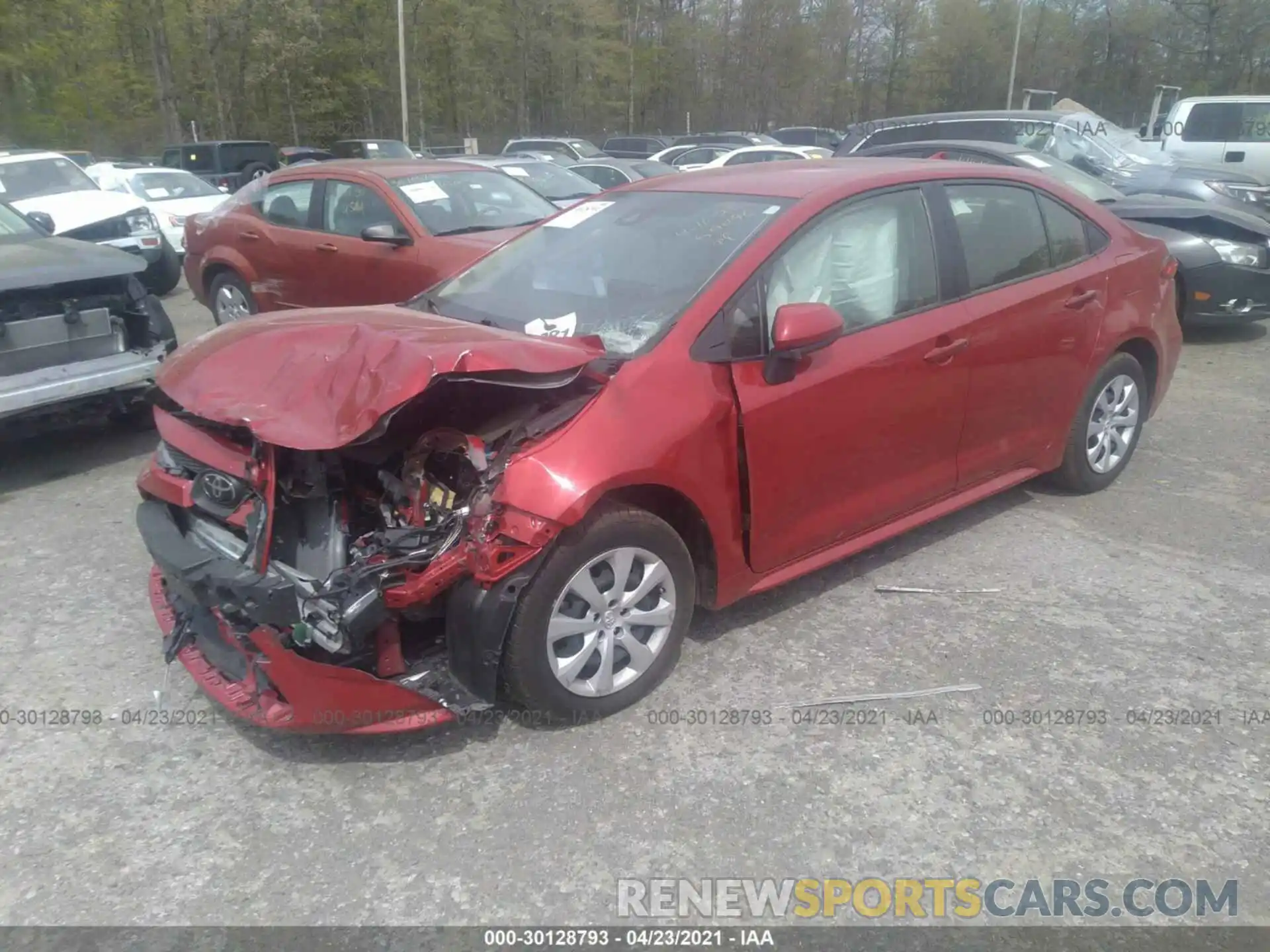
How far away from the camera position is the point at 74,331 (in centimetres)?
539

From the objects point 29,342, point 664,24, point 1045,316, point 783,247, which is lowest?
point 29,342

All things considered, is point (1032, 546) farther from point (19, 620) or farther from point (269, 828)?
point (19, 620)

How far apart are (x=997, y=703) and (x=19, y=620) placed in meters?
3.70

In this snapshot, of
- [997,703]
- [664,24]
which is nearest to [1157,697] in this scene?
[997,703]

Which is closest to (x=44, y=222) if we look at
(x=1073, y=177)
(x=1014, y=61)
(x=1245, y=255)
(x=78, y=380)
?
(x=78, y=380)

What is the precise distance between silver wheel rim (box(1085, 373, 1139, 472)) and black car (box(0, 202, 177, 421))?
4961 millimetres

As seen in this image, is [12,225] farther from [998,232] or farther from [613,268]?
[998,232]

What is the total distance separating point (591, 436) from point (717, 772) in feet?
3.55

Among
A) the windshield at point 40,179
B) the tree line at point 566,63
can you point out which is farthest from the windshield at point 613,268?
the tree line at point 566,63

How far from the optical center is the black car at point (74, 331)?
5117 mm

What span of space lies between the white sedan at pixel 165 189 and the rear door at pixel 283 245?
5843mm

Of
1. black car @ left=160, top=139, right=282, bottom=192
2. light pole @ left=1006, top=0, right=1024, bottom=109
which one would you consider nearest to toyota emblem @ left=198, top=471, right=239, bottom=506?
black car @ left=160, top=139, right=282, bottom=192

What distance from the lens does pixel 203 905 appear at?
253cm

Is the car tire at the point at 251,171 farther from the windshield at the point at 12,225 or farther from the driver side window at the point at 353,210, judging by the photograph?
the windshield at the point at 12,225
